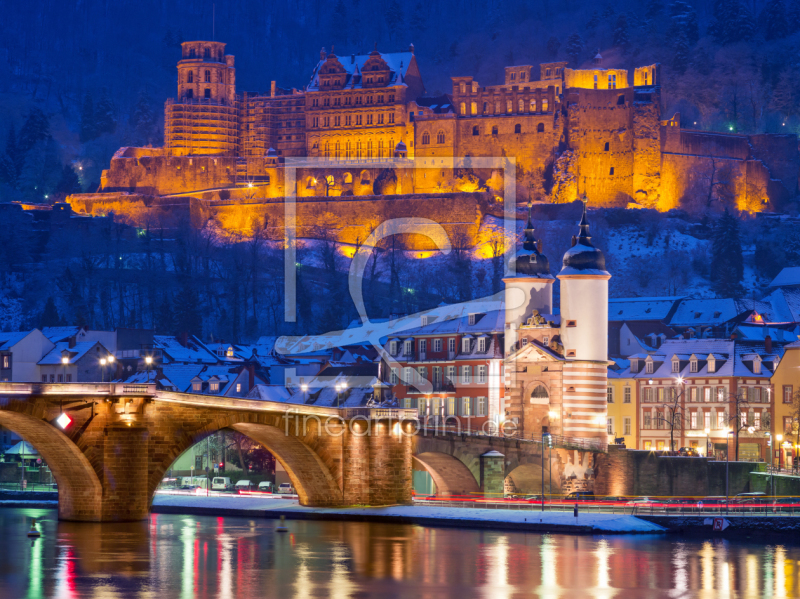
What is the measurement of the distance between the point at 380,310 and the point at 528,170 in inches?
1174

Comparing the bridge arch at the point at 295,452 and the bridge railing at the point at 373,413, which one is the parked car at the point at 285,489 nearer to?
the bridge arch at the point at 295,452

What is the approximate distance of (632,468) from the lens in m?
88.4

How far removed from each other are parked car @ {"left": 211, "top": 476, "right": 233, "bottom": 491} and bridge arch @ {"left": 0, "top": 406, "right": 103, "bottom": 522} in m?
29.7

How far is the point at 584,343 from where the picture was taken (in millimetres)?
89562

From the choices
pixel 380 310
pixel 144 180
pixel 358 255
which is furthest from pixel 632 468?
pixel 144 180

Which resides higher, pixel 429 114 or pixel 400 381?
pixel 429 114

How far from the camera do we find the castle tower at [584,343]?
89125 millimetres

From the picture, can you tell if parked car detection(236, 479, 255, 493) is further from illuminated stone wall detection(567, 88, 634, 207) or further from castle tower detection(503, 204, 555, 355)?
illuminated stone wall detection(567, 88, 634, 207)

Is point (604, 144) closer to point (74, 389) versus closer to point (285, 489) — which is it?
point (285, 489)

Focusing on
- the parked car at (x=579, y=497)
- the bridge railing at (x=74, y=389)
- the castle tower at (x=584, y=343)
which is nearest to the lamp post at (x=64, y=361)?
the castle tower at (x=584, y=343)

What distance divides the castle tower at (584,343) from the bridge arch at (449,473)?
7822mm

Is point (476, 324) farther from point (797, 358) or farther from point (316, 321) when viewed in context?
point (316, 321)

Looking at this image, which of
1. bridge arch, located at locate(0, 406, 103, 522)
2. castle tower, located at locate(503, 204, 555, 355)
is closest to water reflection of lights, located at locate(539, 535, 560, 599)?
bridge arch, located at locate(0, 406, 103, 522)

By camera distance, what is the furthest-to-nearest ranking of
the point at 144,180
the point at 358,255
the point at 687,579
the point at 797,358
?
the point at 144,180
the point at 358,255
the point at 797,358
the point at 687,579
